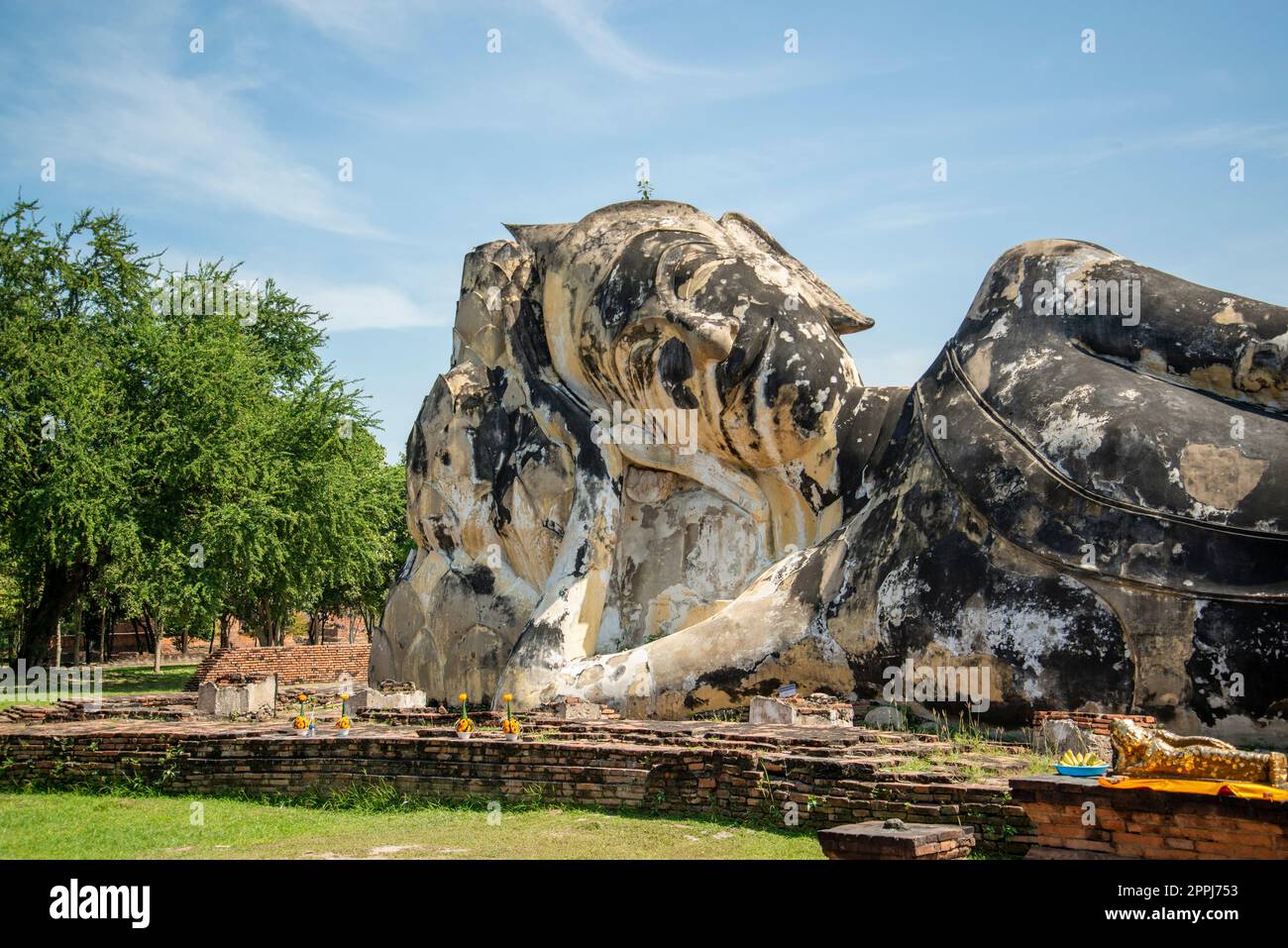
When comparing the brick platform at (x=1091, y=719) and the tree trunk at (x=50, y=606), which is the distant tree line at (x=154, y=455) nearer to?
the tree trunk at (x=50, y=606)

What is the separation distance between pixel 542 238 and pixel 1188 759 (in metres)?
11.2

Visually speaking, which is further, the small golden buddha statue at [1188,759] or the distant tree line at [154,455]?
the distant tree line at [154,455]

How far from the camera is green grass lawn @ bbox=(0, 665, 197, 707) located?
28.9 m

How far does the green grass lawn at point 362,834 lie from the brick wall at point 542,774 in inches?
9.3

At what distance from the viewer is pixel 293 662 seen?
3088 cm

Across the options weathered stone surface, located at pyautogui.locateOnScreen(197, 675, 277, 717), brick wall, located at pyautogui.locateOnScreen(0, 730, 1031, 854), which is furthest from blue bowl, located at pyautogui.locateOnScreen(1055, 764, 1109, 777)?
weathered stone surface, located at pyautogui.locateOnScreen(197, 675, 277, 717)

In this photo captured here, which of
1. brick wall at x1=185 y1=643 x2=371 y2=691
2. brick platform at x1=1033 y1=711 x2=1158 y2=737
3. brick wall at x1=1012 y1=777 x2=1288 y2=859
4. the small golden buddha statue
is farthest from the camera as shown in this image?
brick wall at x1=185 y1=643 x2=371 y2=691

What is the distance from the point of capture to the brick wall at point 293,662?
2806cm

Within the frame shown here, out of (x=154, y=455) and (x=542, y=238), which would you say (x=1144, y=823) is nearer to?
(x=542, y=238)

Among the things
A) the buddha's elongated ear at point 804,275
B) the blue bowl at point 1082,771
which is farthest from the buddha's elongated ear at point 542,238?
the blue bowl at point 1082,771

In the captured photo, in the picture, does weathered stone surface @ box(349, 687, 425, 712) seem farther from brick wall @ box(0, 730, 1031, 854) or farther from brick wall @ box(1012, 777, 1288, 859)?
brick wall @ box(1012, 777, 1288, 859)

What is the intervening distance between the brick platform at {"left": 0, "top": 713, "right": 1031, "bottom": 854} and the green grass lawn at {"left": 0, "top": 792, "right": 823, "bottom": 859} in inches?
9.7

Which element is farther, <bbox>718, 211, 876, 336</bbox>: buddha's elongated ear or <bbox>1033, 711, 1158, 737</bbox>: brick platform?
<bbox>718, 211, 876, 336</bbox>: buddha's elongated ear
